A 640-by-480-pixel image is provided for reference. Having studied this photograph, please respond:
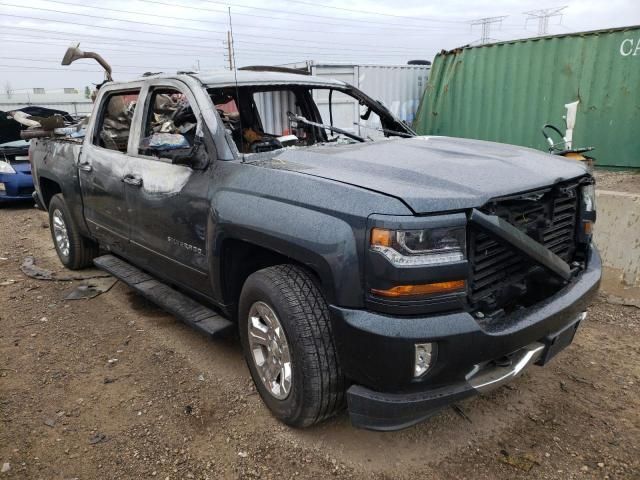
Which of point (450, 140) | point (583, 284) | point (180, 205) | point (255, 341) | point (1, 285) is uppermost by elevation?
point (450, 140)

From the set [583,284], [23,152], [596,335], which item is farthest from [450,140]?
[23,152]

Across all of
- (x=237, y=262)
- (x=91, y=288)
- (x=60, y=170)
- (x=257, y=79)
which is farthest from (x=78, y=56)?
(x=237, y=262)

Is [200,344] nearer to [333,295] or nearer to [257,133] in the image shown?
[257,133]

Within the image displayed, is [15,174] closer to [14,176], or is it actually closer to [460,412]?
[14,176]

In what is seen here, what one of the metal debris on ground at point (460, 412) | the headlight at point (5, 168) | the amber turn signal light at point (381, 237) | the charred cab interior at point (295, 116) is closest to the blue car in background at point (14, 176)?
the headlight at point (5, 168)

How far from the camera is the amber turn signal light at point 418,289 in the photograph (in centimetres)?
201

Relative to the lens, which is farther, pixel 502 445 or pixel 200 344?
pixel 200 344

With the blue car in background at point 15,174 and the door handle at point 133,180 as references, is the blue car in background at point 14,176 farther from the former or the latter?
the door handle at point 133,180

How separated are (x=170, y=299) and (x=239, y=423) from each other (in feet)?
3.65

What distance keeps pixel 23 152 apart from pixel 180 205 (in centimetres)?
746

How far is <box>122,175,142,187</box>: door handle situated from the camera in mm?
3457

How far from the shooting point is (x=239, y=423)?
9.13 ft

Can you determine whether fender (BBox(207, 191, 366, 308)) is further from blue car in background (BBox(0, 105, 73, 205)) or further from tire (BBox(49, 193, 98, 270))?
blue car in background (BBox(0, 105, 73, 205))

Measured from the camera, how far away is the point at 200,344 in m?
3.69
